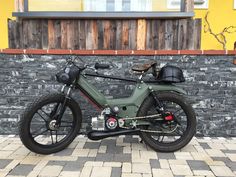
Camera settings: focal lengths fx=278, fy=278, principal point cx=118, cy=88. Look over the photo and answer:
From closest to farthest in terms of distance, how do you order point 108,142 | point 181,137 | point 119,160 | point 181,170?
1. point 181,170
2. point 119,160
3. point 181,137
4. point 108,142

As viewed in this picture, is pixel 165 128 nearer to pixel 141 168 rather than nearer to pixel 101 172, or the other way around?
pixel 141 168

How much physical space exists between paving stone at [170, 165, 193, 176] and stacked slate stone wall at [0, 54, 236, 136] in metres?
1.10

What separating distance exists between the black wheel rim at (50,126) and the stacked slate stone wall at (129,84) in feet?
1.01

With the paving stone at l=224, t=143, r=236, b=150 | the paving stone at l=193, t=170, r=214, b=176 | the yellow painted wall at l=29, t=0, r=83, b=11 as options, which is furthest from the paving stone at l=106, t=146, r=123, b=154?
the yellow painted wall at l=29, t=0, r=83, b=11

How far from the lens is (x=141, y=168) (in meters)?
2.82

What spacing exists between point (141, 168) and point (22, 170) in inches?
46.8

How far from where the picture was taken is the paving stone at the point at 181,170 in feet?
8.95

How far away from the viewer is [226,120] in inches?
149

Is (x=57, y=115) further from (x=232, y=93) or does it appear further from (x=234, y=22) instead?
(x=234, y=22)

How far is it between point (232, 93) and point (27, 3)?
3004mm

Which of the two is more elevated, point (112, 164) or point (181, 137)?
point (181, 137)

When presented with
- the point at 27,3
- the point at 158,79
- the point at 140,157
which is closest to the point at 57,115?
the point at 140,157

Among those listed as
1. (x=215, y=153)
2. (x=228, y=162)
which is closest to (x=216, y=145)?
(x=215, y=153)

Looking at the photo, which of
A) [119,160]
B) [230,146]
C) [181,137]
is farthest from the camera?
[230,146]
